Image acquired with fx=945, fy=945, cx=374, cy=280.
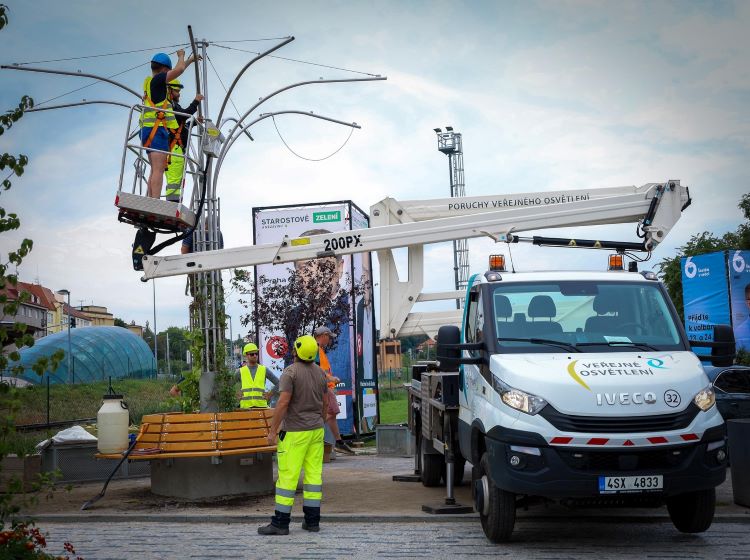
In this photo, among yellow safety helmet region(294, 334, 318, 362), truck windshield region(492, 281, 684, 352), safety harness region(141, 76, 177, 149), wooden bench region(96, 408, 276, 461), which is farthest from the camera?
safety harness region(141, 76, 177, 149)

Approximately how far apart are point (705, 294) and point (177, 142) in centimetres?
1729

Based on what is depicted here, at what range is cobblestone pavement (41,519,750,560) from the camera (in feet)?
26.4

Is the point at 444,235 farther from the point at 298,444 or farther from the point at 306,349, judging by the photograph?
the point at 298,444

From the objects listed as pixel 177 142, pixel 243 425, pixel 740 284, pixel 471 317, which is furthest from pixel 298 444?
pixel 740 284

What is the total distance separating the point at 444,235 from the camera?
12.9m

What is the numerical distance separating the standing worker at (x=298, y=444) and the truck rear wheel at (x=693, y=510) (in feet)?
11.2

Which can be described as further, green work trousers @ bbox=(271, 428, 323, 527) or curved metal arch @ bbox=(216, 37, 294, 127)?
curved metal arch @ bbox=(216, 37, 294, 127)

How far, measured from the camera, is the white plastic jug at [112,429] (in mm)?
11773

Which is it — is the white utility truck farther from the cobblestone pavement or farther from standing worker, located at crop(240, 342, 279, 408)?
standing worker, located at crop(240, 342, 279, 408)

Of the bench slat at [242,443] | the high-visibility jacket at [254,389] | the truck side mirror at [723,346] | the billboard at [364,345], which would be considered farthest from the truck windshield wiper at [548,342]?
the billboard at [364,345]

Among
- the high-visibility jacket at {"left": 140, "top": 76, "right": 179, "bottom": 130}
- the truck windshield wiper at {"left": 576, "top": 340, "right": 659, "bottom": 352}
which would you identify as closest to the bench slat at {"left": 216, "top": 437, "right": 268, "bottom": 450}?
the high-visibility jacket at {"left": 140, "top": 76, "right": 179, "bottom": 130}

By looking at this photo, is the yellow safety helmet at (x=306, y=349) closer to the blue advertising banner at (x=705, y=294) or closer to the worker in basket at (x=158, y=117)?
the worker in basket at (x=158, y=117)

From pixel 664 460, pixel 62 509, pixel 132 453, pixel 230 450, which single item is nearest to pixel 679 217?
pixel 664 460

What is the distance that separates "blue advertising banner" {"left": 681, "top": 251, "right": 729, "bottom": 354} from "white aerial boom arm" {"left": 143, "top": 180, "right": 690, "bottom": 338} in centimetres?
1232
